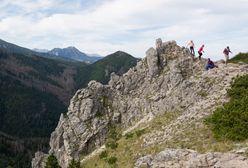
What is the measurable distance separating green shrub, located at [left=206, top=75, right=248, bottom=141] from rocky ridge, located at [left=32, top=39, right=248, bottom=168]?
567 cm

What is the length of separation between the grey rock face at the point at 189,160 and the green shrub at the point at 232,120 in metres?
3.18

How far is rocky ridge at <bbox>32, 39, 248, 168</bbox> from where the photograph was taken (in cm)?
3969

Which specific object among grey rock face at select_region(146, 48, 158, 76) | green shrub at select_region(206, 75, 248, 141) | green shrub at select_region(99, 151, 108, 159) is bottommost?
green shrub at select_region(99, 151, 108, 159)

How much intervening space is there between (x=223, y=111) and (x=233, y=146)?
5.03 meters

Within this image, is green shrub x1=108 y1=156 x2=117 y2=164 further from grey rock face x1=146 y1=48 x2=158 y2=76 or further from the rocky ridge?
grey rock face x1=146 y1=48 x2=158 y2=76

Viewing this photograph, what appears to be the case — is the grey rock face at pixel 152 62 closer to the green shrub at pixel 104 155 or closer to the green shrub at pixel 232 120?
the green shrub at pixel 104 155

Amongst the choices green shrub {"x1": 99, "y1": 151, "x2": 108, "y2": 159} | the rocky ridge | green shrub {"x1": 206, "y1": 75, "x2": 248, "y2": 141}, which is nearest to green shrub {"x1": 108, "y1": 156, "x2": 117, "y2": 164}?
green shrub {"x1": 99, "y1": 151, "x2": 108, "y2": 159}

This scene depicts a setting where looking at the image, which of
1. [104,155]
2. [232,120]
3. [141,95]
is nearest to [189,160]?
[232,120]

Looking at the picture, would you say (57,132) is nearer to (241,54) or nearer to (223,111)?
(241,54)

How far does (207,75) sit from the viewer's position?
40.0 m

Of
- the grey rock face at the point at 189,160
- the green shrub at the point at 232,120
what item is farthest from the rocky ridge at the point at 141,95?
the grey rock face at the point at 189,160

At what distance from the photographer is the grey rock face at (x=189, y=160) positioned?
22922 millimetres

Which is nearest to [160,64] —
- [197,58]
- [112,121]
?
[197,58]

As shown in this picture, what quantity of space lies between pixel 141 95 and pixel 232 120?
32.7 m
